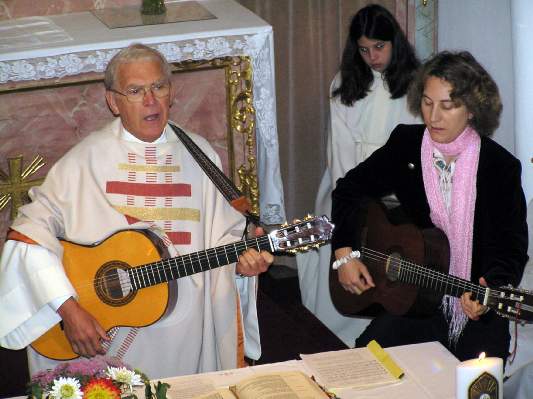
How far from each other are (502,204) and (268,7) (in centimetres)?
284

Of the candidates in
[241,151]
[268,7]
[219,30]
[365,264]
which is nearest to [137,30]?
[219,30]

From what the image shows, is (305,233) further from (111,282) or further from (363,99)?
(363,99)

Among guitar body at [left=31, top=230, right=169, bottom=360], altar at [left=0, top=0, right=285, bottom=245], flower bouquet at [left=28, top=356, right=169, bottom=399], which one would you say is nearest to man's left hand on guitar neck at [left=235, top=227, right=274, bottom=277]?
guitar body at [left=31, top=230, right=169, bottom=360]

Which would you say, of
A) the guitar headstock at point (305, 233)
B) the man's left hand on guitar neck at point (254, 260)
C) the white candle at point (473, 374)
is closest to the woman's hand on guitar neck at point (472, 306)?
the guitar headstock at point (305, 233)

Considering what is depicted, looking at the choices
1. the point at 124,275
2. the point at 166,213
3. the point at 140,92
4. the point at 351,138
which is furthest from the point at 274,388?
the point at 351,138

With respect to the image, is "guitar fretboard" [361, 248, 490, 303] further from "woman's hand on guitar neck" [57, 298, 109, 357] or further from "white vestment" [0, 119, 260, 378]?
"woman's hand on guitar neck" [57, 298, 109, 357]

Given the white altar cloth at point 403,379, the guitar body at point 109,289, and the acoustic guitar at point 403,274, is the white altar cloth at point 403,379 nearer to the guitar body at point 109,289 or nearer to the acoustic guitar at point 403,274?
the acoustic guitar at point 403,274

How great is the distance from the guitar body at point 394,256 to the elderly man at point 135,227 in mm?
480

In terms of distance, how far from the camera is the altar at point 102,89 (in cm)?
545

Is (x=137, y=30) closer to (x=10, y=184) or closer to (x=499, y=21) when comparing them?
(x=10, y=184)

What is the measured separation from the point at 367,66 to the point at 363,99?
0.18 metres

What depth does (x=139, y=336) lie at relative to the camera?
4539mm

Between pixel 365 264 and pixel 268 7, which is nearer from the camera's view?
pixel 365 264

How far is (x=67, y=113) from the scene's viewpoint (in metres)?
5.57
